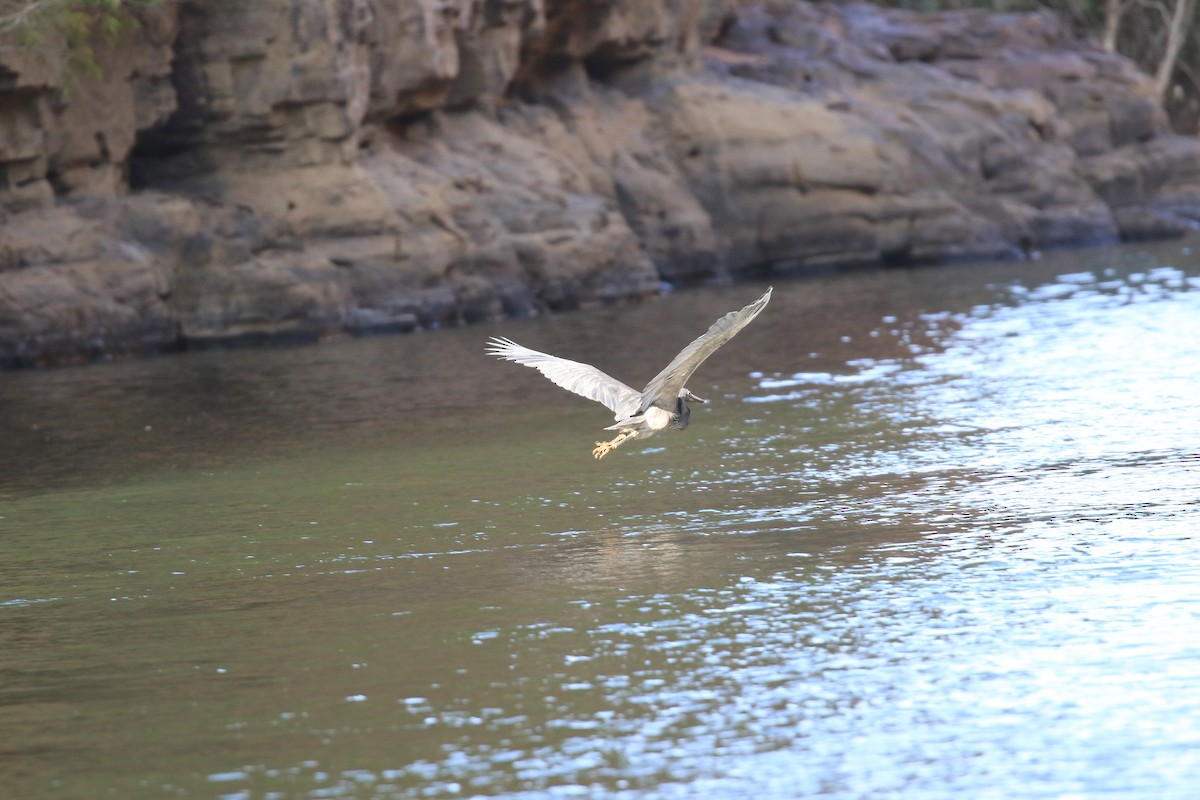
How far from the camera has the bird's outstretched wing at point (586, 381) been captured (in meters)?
10.0

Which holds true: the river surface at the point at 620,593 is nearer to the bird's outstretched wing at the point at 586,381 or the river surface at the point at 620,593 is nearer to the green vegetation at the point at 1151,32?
the bird's outstretched wing at the point at 586,381

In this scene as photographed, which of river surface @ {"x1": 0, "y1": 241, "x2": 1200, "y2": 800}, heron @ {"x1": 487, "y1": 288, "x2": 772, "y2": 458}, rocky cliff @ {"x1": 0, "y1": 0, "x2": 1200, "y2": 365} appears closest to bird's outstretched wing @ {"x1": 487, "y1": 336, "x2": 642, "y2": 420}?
heron @ {"x1": 487, "y1": 288, "x2": 772, "y2": 458}

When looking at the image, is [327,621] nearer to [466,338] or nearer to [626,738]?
[626,738]

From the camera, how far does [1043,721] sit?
6.50 meters

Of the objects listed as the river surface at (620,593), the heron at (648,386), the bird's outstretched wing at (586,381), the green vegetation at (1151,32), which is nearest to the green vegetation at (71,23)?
the river surface at (620,593)

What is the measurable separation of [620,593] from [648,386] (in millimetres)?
1325

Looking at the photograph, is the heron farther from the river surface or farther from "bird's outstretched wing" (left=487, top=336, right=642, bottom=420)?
the river surface

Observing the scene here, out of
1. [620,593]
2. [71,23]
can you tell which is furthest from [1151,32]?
[620,593]

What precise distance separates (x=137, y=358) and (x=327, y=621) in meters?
15.4

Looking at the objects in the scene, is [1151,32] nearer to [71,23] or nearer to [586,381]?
[71,23]

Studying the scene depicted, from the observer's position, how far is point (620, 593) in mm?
8758

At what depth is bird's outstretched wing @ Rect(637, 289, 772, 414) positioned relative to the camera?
27.0 feet

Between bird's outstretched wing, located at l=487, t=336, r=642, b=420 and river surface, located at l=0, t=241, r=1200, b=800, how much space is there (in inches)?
32.3

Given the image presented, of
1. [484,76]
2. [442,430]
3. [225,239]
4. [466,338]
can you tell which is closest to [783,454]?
[442,430]
